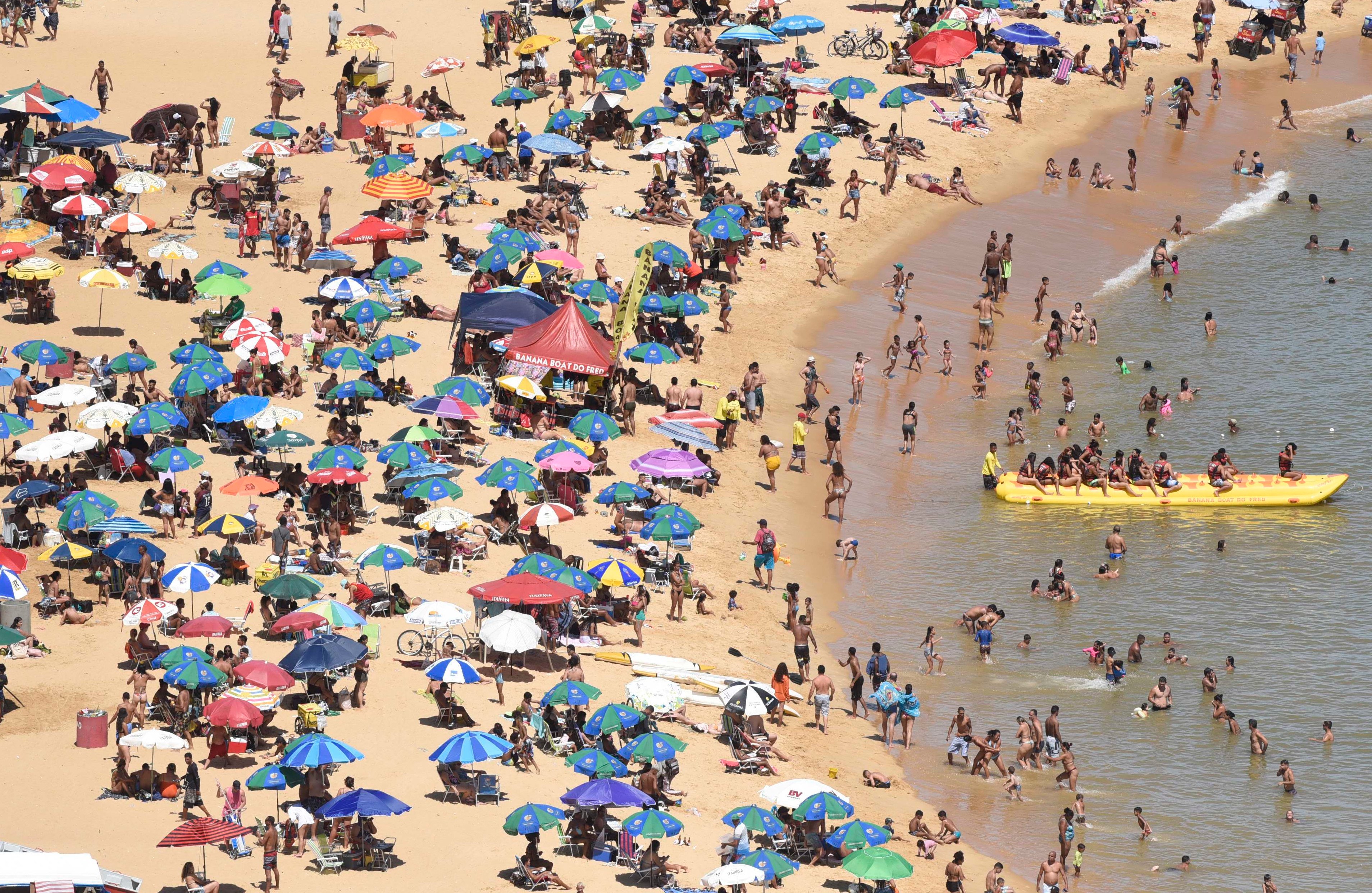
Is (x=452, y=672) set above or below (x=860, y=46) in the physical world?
below

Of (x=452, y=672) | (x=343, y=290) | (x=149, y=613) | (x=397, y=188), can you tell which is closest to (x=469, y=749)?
(x=452, y=672)

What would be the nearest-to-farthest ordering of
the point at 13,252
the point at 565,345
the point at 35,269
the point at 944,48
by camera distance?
the point at 565,345 < the point at 35,269 < the point at 13,252 < the point at 944,48

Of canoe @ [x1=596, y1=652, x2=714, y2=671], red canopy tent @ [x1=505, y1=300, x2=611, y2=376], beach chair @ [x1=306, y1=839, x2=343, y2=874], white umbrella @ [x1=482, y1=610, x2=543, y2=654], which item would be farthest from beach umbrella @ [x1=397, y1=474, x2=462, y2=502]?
beach chair @ [x1=306, y1=839, x2=343, y2=874]

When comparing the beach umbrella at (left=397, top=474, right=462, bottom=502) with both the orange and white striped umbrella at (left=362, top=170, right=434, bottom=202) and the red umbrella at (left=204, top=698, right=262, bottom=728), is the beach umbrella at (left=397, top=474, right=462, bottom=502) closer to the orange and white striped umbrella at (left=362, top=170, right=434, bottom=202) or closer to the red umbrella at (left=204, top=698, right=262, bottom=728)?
the red umbrella at (left=204, top=698, right=262, bottom=728)

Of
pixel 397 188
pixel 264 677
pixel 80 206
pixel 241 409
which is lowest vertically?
pixel 264 677

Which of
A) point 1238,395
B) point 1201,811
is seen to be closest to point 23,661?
point 1201,811

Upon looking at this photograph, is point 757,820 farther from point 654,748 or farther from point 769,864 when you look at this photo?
point 654,748

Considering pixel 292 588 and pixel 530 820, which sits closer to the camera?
pixel 530 820

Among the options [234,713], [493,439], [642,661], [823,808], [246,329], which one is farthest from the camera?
[246,329]
